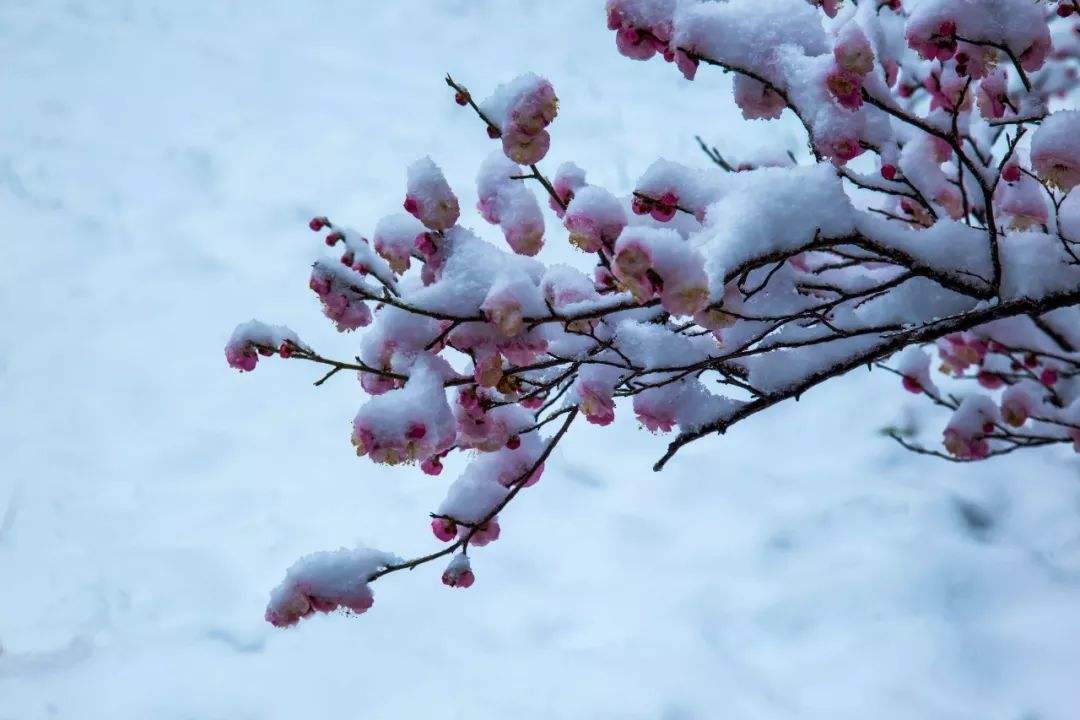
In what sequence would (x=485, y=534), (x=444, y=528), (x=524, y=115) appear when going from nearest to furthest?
1. (x=524, y=115)
2. (x=444, y=528)
3. (x=485, y=534)

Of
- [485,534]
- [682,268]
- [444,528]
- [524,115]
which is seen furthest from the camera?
[485,534]

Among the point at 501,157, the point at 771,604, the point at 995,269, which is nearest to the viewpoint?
the point at 995,269

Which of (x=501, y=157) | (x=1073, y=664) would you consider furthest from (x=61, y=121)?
(x=1073, y=664)

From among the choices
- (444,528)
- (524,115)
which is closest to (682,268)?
(524,115)

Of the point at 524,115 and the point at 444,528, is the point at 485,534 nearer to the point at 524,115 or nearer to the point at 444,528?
the point at 444,528

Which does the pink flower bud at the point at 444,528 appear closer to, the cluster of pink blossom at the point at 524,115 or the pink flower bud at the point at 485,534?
Answer: the pink flower bud at the point at 485,534

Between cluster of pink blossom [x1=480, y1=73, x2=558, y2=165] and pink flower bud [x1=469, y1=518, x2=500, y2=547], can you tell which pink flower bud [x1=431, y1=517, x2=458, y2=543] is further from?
cluster of pink blossom [x1=480, y1=73, x2=558, y2=165]

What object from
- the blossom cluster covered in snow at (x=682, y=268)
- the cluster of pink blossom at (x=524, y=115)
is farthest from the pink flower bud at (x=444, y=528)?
the cluster of pink blossom at (x=524, y=115)

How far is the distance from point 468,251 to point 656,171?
360 mm

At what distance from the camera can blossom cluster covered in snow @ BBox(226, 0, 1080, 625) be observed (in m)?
1.23

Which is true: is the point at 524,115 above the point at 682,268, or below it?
above

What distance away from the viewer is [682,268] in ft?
3.22

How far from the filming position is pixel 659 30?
55.2 inches

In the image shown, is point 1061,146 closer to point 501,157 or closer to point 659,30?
point 659,30
